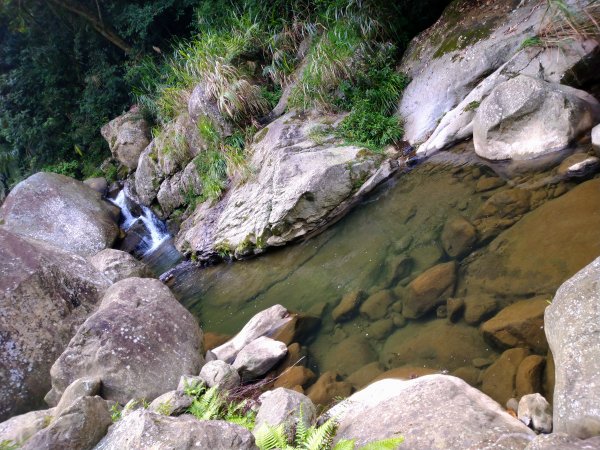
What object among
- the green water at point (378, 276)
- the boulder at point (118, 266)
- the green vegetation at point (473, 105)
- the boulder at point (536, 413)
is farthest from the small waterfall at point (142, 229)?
the boulder at point (536, 413)

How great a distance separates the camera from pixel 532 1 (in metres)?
6.88

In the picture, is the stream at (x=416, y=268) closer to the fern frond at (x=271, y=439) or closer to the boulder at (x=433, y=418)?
the boulder at (x=433, y=418)

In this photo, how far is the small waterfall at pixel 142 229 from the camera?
1122 centimetres

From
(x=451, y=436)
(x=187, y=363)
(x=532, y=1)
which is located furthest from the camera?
(x=532, y=1)

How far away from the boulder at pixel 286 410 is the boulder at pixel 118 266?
540cm

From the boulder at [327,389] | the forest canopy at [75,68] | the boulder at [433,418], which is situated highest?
the forest canopy at [75,68]

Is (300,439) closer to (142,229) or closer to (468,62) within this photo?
(468,62)

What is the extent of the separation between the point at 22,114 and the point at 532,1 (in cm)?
1627

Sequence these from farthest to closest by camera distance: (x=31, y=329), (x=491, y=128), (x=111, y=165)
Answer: (x=111, y=165) → (x=491, y=128) → (x=31, y=329)

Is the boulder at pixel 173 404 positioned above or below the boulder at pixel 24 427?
below

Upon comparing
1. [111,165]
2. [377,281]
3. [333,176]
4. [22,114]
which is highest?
[22,114]

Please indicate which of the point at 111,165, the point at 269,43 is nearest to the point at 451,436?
the point at 269,43

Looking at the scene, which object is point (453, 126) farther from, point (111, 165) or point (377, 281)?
point (111, 165)

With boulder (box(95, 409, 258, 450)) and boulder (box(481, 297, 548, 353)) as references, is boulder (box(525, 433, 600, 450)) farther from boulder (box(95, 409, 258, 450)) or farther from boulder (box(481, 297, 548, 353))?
boulder (box(95, 409, 258, 450))
